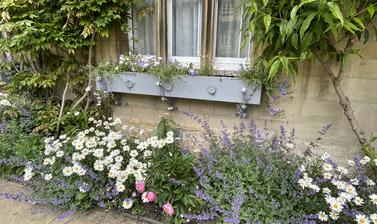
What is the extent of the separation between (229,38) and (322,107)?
1115mm

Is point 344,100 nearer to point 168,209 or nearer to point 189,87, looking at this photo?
point 189,87

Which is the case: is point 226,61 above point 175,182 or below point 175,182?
above

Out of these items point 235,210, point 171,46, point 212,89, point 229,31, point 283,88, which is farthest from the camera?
point 171,46

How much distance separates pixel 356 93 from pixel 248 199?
1.35 m

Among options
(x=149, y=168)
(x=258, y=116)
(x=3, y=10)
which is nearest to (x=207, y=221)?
(x=149, y=168)

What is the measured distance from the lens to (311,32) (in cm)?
163

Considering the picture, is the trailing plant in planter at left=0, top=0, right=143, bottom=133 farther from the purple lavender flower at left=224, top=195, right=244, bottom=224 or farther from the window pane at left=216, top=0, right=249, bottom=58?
the purple lavender flower at left=224, top=195, right=244, bottom=224

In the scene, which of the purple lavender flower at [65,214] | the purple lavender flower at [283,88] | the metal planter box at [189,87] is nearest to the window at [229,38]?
the metal planter box at [189,87]

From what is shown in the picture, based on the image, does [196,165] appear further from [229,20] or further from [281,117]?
[229,20]

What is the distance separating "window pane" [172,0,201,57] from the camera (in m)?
2.45

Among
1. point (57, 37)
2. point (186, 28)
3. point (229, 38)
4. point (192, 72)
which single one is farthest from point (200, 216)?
point (57, 37)

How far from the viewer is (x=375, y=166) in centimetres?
186

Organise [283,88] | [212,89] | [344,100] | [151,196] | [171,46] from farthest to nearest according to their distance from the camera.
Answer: [171,46] < [212,89] < [283,88] < [344,100] < [151,196]

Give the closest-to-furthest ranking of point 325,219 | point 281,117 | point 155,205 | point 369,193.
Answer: point 325,219
point 369,193
point 155,205
point 281,117
